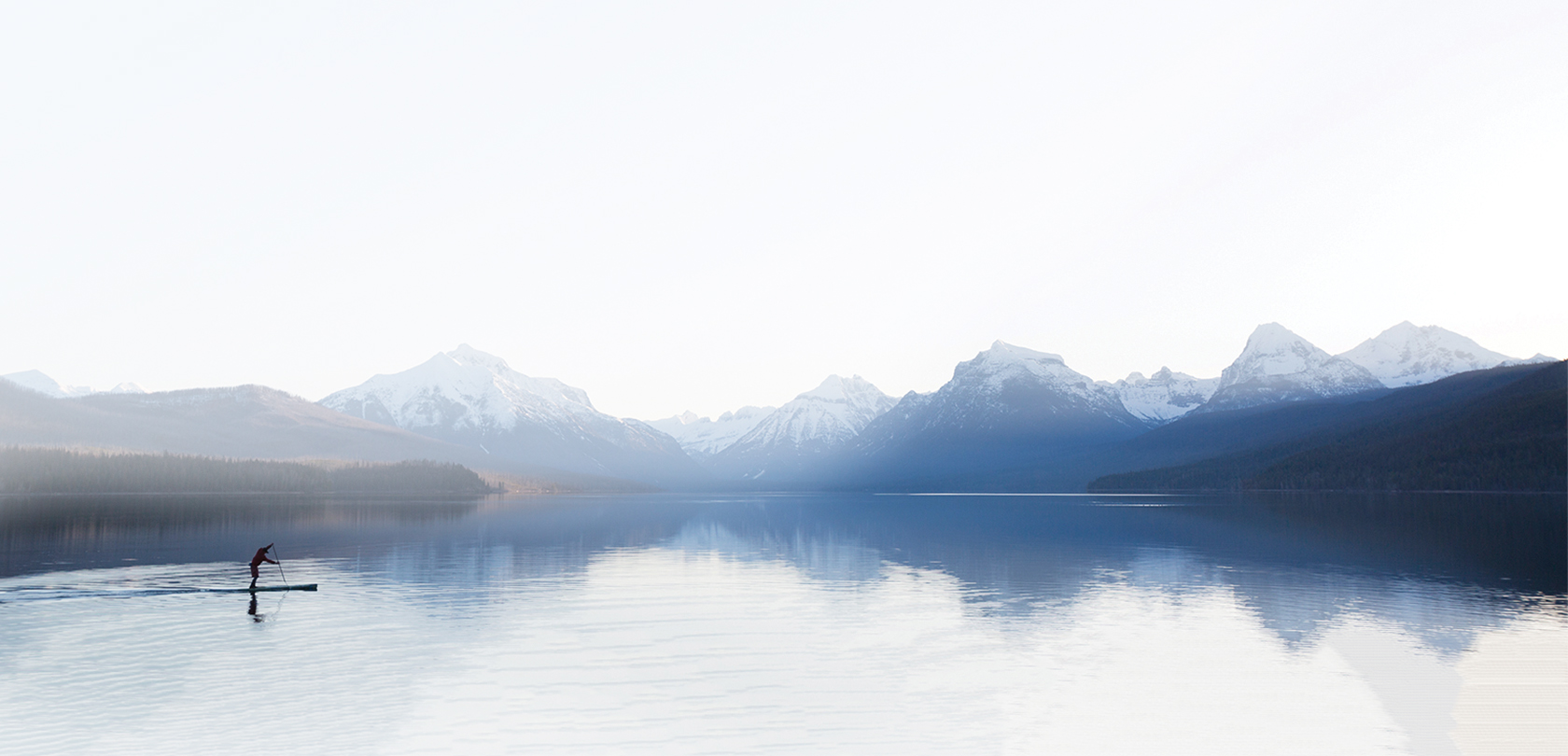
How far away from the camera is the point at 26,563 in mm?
72000

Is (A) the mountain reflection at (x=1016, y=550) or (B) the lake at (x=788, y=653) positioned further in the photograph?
(A) the mountain reflection at (x=1016, y=550)

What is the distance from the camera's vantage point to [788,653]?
40375 millimetres

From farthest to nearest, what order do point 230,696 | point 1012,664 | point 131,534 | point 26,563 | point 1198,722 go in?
point 131,534 < point 26,563 < point 1012,664 < point 230,696 < point 1198,722

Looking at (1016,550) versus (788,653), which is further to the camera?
(1016,550)

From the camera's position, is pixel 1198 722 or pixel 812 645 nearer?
pixel 1198 722

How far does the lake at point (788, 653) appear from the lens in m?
28.5

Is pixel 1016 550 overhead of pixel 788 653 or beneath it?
overhead

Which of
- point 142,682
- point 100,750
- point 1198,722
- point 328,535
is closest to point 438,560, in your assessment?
point 328,535

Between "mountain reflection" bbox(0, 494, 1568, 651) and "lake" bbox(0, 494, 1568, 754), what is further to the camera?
"mountain reflection" bbox(0, 494, 1568, 651)

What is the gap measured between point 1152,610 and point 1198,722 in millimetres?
22986

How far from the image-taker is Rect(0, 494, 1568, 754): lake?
93.5ft

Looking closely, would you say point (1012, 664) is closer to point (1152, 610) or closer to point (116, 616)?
point (1152, 610)

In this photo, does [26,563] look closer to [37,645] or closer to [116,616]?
[116,616]

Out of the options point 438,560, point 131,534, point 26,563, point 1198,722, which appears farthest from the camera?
point 131,534
